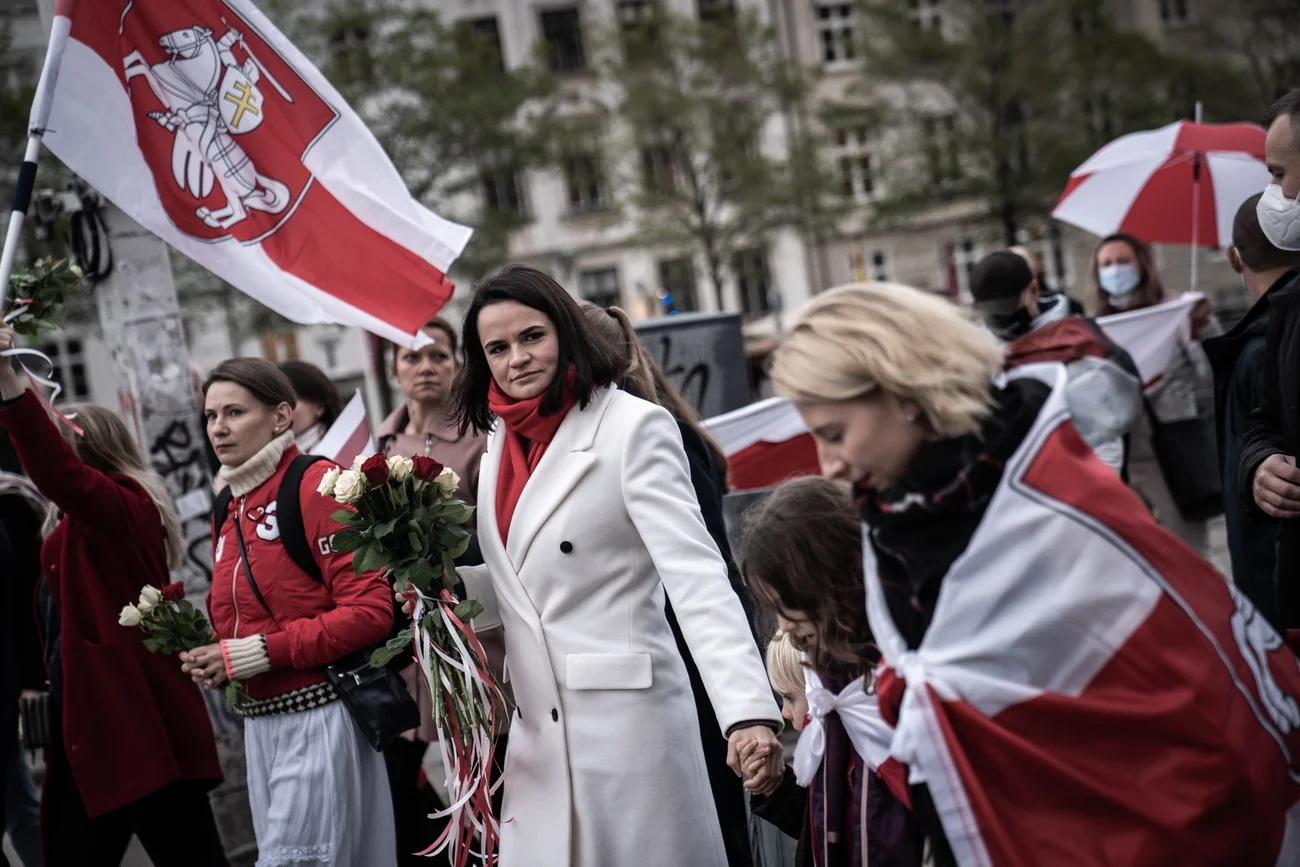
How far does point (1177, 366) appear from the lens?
22.8 ft

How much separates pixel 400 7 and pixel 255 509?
91.6 ft

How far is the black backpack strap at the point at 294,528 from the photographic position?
411 cm

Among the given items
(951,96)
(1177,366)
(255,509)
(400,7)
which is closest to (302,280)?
(255,509)

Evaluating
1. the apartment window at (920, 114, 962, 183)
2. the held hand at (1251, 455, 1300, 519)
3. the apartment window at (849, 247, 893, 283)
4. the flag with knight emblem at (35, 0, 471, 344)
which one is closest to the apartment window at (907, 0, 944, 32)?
the apartment window at (920, 114, 962, 183)

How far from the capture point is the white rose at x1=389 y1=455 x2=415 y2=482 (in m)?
3.51

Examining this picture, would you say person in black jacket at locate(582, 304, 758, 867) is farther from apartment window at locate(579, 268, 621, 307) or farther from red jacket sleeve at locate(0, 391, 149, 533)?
apartment window at locate(579, 268, 621, 307)

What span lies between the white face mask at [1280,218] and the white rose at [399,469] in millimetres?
2512

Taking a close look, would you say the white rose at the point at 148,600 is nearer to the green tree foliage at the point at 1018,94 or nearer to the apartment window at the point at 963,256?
the green tree foliage at the point at 1018,94

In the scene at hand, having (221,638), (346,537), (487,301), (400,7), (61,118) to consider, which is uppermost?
(400,7)

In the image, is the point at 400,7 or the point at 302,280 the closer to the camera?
the point at 302,280

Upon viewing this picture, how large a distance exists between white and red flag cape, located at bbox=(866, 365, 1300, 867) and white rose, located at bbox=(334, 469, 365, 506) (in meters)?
1.75

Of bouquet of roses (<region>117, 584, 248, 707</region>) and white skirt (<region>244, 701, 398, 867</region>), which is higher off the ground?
bouquet of roses (<region>117, 584, 248, 707</region>)

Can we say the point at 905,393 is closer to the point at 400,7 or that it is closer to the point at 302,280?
the point at 302,280

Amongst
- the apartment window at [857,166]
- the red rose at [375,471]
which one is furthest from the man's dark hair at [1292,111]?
the apartment window at [857,166]
